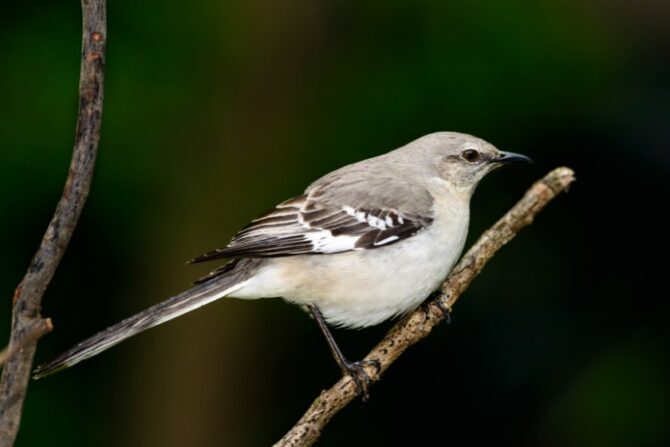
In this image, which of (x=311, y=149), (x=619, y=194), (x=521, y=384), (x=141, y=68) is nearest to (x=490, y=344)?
(x=521, y=384)

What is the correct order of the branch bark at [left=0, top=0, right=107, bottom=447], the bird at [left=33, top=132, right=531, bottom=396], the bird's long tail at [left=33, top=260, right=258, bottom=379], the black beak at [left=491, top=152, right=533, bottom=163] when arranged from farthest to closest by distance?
the black beak at [left=491, top=152, right=533, bottom=163]
the bird at [left=33, top=132, right=531, bottom=396]
the bird's long tail at [left=33, top=260, right=258, bottom=379]
the branch bark at [left=0, top=0, right=107, bottom=447]

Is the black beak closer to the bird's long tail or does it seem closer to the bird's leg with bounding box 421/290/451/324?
the bird's leg with bounding box 421/290/451/324

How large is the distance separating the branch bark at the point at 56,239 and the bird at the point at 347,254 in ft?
4.20

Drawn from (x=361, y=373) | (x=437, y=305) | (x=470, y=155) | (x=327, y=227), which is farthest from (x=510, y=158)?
(x=361, y=373)

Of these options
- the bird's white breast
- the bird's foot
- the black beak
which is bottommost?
the bird's foot

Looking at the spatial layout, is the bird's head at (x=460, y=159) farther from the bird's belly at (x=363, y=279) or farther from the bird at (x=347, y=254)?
the bird's belly at (x=363, y=279)

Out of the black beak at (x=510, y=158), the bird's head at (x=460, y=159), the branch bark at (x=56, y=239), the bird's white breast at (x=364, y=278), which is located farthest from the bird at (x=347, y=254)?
the branch bark at (x=56, y=239)

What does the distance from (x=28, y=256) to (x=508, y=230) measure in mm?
3120

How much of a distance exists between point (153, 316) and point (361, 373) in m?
0.82

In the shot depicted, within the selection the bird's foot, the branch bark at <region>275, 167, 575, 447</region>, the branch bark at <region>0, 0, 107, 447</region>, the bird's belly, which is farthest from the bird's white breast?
the branch bark at <region>0, 0, 107, 447</region>

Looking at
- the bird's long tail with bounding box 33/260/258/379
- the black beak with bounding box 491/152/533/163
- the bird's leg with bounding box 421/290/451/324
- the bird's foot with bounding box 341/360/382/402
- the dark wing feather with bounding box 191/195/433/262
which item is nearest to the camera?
the bird's long tail with bounding box 33/260/258/379

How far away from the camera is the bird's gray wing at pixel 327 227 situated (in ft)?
12.6

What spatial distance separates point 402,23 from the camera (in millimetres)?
5863

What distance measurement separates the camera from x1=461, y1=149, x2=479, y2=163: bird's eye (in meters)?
4.32
